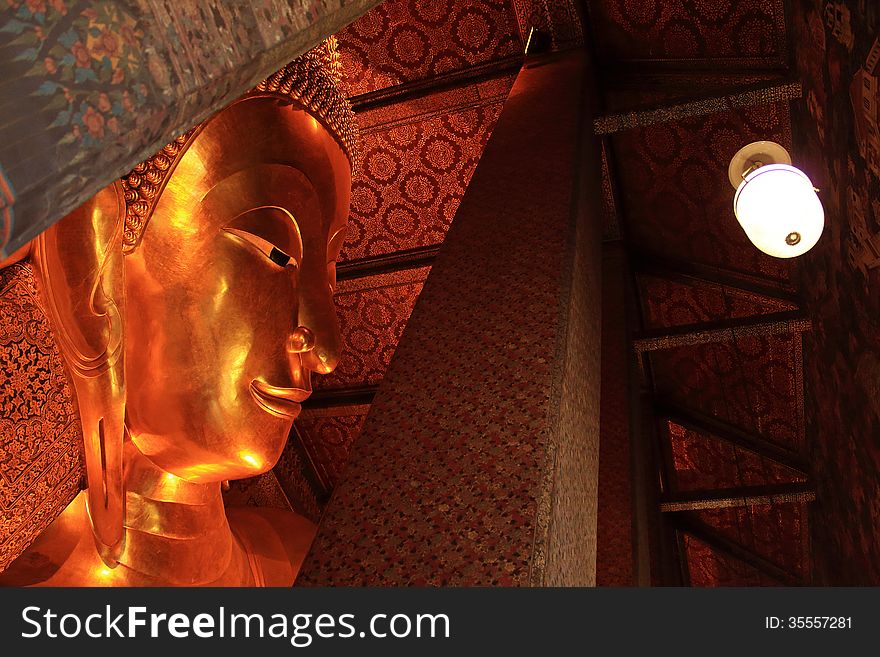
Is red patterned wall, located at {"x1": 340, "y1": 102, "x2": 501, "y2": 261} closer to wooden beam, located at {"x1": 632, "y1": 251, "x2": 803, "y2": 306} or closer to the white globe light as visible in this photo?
wooden beam, located at {"x1": 632, "y1": 251, "x2": 803, "y2": 306}

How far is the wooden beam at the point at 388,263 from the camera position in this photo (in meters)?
4.80

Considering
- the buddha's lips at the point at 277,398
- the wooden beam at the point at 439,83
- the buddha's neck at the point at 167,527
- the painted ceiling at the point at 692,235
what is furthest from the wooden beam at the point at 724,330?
the buddha's neck at the point at 167,527

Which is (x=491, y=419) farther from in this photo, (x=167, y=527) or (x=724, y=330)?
(x=724, y=330)

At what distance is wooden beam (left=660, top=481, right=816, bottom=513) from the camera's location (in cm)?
519

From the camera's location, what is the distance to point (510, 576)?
4.14 feet

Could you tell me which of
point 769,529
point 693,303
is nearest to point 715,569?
point 769,529

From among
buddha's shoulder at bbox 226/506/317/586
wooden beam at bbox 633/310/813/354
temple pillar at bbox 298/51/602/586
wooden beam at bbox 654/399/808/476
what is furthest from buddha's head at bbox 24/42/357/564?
wooden beam at bbox 654/399/808/476

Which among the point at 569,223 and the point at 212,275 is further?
the point at 212,275

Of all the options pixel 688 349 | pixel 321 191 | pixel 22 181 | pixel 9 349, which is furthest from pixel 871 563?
pixel 22 181

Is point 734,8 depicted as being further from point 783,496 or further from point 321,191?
point 783,496

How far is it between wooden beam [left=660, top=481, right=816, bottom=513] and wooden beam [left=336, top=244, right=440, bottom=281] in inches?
107

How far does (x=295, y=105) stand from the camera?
2570mm

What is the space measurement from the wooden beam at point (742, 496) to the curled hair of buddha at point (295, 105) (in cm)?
385

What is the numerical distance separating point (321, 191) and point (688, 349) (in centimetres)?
385
